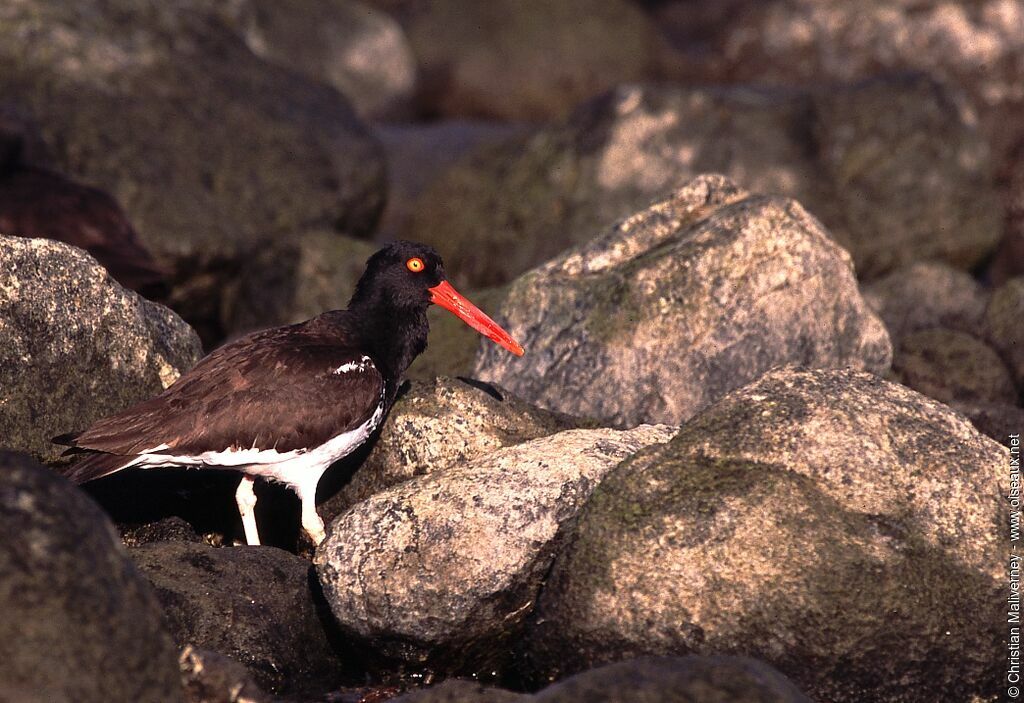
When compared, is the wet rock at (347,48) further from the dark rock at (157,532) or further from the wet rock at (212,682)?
the wet rock at (212,682)

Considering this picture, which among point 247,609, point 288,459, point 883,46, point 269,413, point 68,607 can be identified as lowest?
point 247,609

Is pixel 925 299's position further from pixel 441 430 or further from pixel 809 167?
pixel 441 430

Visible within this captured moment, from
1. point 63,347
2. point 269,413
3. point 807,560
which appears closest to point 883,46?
point 269,413

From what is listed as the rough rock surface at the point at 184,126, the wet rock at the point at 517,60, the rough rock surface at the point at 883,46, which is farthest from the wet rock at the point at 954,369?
the wet rock at the point at 517,60

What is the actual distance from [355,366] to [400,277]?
84 cm

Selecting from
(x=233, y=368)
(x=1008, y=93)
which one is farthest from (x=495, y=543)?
(x=1008, y=93)

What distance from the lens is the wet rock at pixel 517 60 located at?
19844mm

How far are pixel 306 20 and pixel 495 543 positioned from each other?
43.6 ft

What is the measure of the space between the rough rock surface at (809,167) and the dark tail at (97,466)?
23.1ft

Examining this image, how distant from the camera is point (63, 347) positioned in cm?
774

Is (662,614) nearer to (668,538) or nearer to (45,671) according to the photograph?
(668,538)

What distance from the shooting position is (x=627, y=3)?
20.8 m

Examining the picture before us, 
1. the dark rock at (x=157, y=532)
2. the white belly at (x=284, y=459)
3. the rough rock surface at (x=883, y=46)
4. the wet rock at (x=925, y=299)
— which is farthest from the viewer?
Result: the rough rock surface at (x=883, y=46)

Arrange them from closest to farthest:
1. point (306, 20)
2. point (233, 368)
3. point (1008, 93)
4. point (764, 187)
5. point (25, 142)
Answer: point (233, 368) → point (25, 142) → point (764, 187) → point (1008, 93) → point (306, 20)
